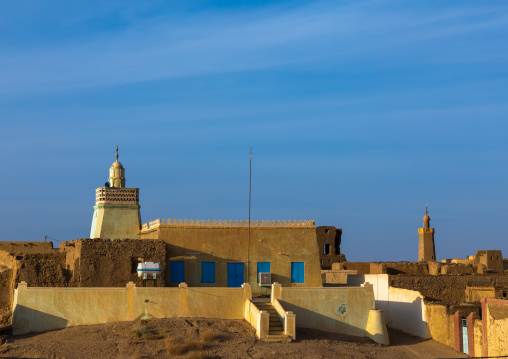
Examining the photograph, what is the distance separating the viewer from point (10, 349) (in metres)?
30.1

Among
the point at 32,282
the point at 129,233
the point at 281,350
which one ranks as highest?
the point at 129,233

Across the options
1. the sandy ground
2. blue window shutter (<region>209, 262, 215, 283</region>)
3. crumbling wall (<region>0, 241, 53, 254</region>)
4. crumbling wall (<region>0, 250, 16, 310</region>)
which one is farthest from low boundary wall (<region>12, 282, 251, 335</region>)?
crumbling wall (<region>0, 241, 53, 254</region>)

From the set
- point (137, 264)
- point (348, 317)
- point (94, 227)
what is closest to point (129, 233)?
point (94, 227)

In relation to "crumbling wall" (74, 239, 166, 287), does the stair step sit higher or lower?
lower

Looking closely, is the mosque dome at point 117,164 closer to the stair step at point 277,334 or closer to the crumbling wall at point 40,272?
the crumbling wall at point 40,272

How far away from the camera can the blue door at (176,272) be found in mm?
39906

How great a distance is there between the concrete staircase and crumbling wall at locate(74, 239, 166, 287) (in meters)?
5.74

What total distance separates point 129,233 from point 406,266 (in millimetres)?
17050

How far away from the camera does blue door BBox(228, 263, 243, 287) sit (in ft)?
134

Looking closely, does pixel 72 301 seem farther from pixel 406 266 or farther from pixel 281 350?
pixel 406 266

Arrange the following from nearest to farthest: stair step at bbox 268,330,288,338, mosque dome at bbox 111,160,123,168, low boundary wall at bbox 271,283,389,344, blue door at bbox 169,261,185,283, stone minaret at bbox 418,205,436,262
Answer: stair step at bbox 268,330,288,338, low boundary wall at bbox 271,283,389,344, blue door at bbox 169,261,185,283, mosque dome at bbox 111,160,123,168, stone minaret at bbox 418,205,436,262

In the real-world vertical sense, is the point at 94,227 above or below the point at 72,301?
above

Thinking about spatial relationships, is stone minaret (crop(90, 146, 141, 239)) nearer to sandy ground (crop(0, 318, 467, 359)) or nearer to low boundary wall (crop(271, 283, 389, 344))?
sandy ground (crop(0, 318, 467, 359))

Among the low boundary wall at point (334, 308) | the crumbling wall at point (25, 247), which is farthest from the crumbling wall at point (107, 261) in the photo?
the crumbling wall at point (25, 247)
